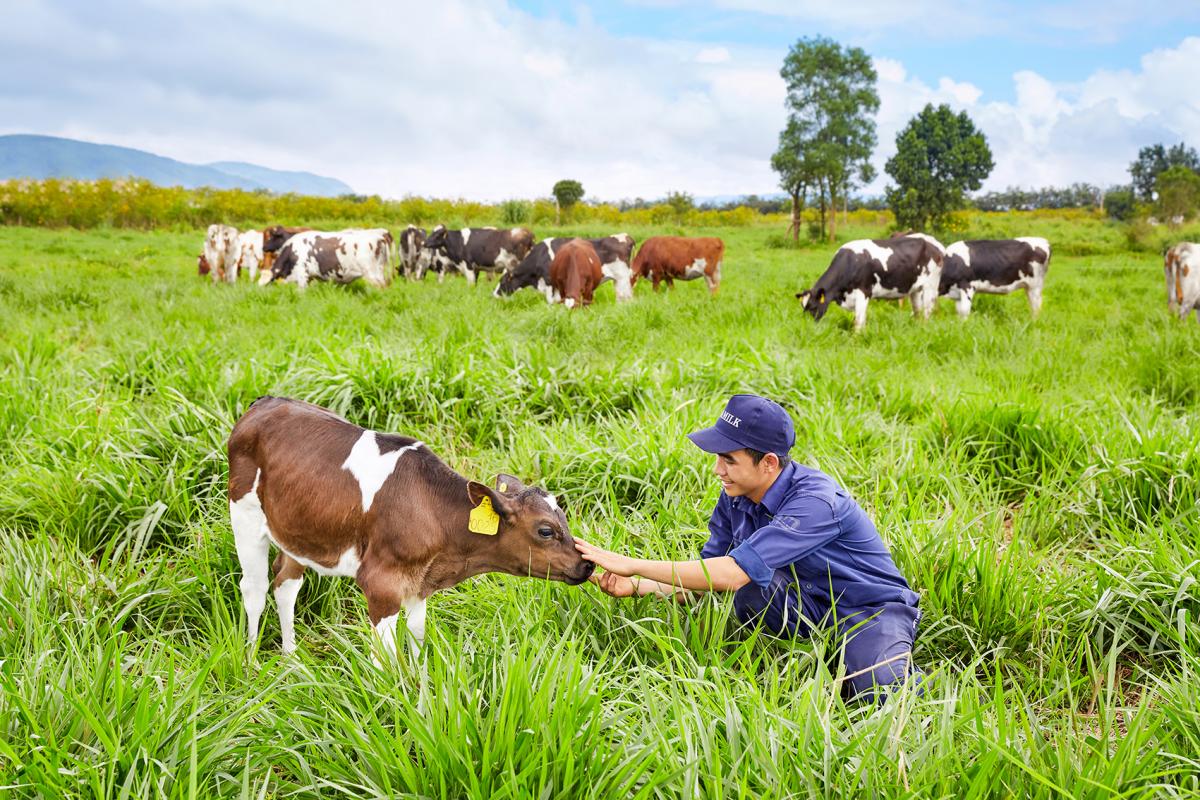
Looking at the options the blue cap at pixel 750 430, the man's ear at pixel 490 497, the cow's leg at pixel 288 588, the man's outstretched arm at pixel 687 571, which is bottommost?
the cow's leg at pixel 288 588

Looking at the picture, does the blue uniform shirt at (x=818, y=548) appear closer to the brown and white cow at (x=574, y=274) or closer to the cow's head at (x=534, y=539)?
the cow's head at (x=534, y=539)

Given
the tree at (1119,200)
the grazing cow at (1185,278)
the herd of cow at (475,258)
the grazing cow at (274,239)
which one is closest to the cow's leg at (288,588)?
the herd of cow at (475,258)

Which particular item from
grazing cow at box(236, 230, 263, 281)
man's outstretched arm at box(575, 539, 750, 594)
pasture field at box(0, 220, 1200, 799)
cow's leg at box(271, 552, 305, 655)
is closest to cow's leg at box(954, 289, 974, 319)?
pasture field at box(0, 220, 1200, 799)

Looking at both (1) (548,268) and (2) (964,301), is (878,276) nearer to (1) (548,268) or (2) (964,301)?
(2) (964,301)

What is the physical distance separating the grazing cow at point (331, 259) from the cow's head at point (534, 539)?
12.7m

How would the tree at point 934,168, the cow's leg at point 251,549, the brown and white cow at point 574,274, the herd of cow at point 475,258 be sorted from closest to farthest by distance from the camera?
the cow's leg at point 251,549 < the brown and white cow at point 574,274 < the herd of cow at point 475,258 < the tree at point 934,168

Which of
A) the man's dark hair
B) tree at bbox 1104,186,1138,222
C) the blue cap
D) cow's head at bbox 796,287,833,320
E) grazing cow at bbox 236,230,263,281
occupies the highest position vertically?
tree at bbox 1104,186,1138,222

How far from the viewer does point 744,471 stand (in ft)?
10.1

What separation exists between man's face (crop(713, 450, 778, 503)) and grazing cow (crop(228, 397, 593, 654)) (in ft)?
2.17

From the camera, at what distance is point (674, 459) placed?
4.44 m

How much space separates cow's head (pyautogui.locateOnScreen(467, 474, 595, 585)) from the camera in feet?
9.31

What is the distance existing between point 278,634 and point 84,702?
1431mm

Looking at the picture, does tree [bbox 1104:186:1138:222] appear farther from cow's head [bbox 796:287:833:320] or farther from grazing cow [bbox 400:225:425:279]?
cow's head [bbox 796:287:833:320]

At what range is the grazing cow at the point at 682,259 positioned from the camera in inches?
619
